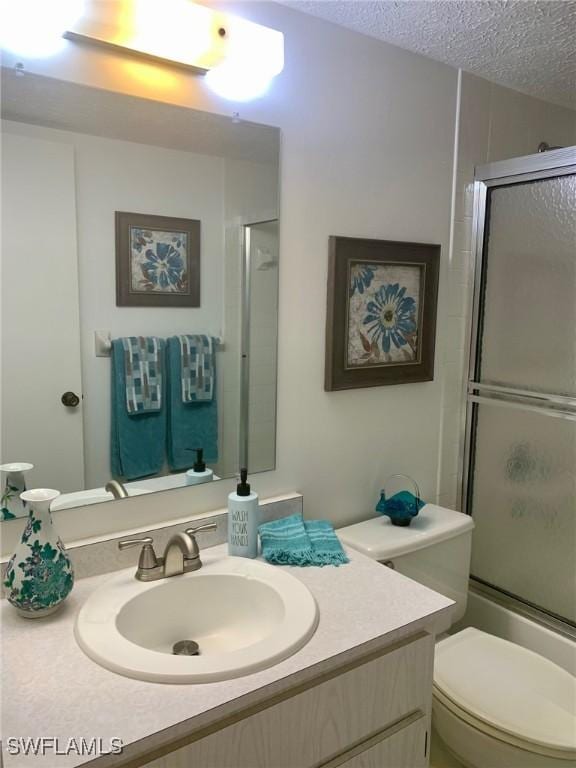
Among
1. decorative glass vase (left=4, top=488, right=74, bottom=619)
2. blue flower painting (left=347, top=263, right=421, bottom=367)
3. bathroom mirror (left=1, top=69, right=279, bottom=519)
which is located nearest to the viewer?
decorative glass vase (left=4, top=488, right=74, bottom=619)

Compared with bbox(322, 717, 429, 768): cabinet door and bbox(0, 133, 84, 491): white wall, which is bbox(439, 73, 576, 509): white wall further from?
bbox(0, 133, 84, 491): white wall

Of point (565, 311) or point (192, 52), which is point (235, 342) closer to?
point (192, 52)

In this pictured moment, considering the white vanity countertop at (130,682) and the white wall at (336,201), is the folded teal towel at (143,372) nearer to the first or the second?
the white wall at (336,201)

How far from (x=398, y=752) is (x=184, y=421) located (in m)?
0.87

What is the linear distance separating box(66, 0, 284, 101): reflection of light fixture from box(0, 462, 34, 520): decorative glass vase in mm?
907

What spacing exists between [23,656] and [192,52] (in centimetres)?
129

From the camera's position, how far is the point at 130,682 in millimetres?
988

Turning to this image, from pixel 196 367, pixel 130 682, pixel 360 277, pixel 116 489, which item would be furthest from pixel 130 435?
pixel 360 277

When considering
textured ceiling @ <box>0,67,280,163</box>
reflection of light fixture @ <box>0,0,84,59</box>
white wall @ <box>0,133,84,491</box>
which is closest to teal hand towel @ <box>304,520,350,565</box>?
white wall @ <box>0,133,84,491</box>

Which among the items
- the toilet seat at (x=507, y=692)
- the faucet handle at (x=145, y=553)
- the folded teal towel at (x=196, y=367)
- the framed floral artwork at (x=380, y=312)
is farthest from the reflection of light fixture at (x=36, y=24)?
the toilet seat at (x=507, y=692)

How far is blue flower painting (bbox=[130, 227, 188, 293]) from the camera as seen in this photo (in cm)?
137

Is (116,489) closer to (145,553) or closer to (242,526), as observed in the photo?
(145,553)

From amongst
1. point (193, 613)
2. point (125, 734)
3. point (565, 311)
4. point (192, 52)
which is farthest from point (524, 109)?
point (125, 734)

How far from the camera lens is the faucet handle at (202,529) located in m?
1.39
